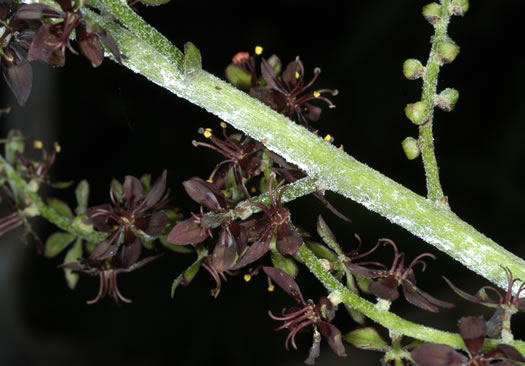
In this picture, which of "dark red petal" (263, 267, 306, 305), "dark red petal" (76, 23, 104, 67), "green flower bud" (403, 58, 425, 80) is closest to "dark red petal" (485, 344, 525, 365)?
"dark red petal" (263, 267, 306, 305)

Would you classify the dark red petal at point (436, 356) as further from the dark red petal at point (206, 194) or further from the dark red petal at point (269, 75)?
the dark red petal at point (269, 75)

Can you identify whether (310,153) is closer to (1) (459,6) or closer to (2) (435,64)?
(2) (435,64)

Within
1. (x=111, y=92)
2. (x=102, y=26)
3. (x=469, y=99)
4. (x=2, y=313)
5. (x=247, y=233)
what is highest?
(x=469, y=99)

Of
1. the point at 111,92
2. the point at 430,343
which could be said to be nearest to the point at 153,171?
the point at 111,92

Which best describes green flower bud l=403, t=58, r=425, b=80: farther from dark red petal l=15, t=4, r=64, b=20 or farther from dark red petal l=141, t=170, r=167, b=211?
dark red petal l=15, t=4, r=64, b=20

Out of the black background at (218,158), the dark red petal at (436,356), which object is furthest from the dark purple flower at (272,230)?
the black background at (218,158)

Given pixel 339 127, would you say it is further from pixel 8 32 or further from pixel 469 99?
pixel 8 32
